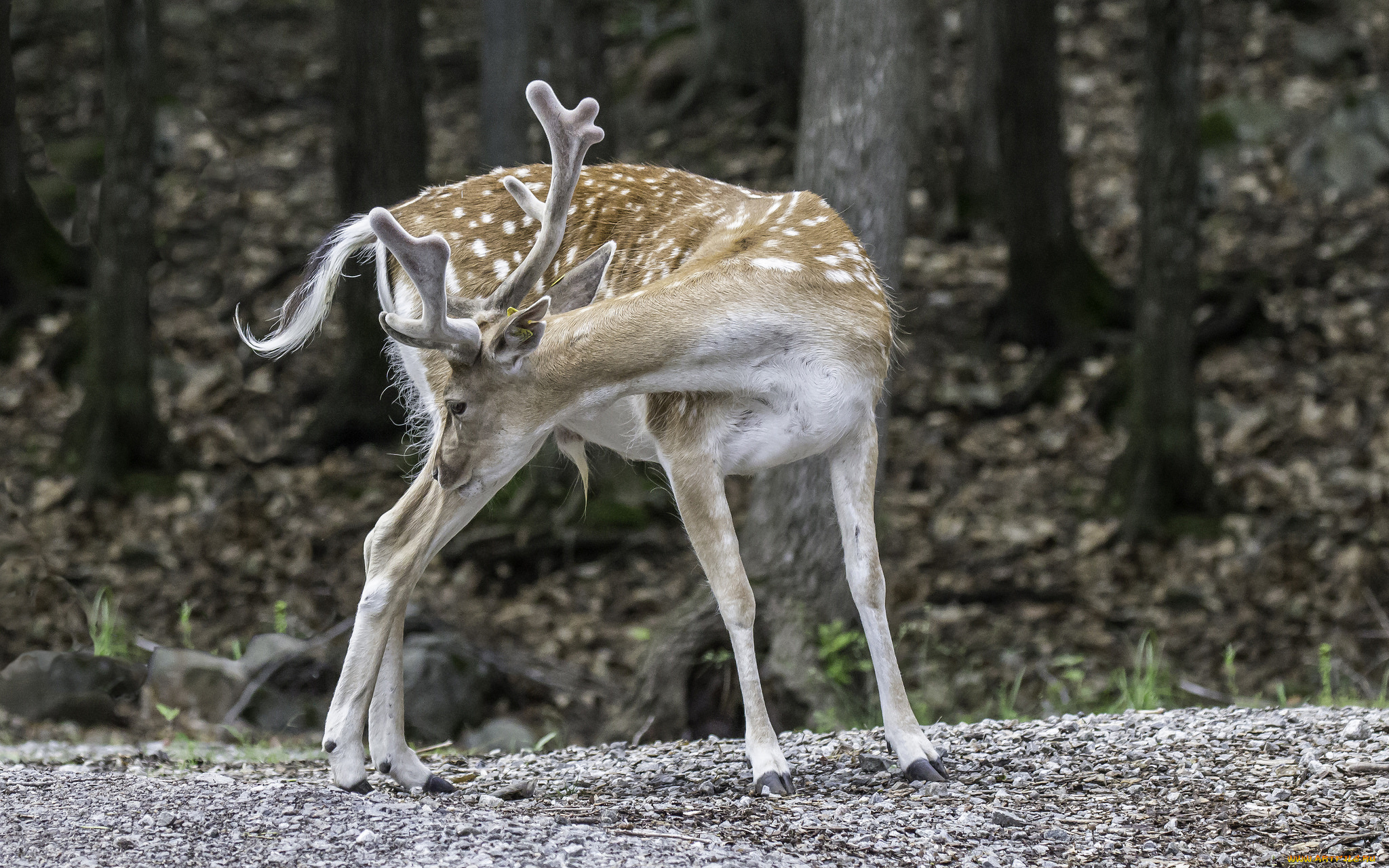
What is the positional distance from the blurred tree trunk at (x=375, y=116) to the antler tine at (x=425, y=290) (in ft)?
17.6

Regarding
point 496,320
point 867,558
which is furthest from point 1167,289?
point 496,320

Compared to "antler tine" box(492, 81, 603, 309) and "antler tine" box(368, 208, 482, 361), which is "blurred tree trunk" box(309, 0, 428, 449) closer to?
"antler tine" box(492, 81, 603, 309)

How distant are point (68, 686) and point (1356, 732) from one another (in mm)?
5696

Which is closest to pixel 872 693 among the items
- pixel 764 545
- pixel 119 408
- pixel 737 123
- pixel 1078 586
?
pixel 764 545

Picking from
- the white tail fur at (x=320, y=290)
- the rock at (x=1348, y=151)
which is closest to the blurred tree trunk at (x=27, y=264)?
the white tail fur at (x=320, y=290)

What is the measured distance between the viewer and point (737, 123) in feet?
48.3

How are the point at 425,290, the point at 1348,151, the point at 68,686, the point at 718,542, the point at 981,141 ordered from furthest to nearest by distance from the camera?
1. the point at 981,141
2. the point at 1348,151
3. the point at 68,686
4. the point at 718,542
5. the point at 425,290

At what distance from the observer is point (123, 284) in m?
8.85

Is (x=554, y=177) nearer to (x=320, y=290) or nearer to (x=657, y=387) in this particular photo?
(x=657, y=387)

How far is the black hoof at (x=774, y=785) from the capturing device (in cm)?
420

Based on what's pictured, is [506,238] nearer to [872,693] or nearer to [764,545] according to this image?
[764,545]

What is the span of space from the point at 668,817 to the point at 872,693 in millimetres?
2813

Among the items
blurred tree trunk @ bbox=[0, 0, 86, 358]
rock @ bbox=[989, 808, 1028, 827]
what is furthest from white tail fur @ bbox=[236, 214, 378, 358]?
blurred tree trunk @ bbox=[0, 0, 86, 358]

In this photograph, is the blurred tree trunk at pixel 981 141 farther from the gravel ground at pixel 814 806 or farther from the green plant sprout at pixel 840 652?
the gravel ground at pixel 814 806
